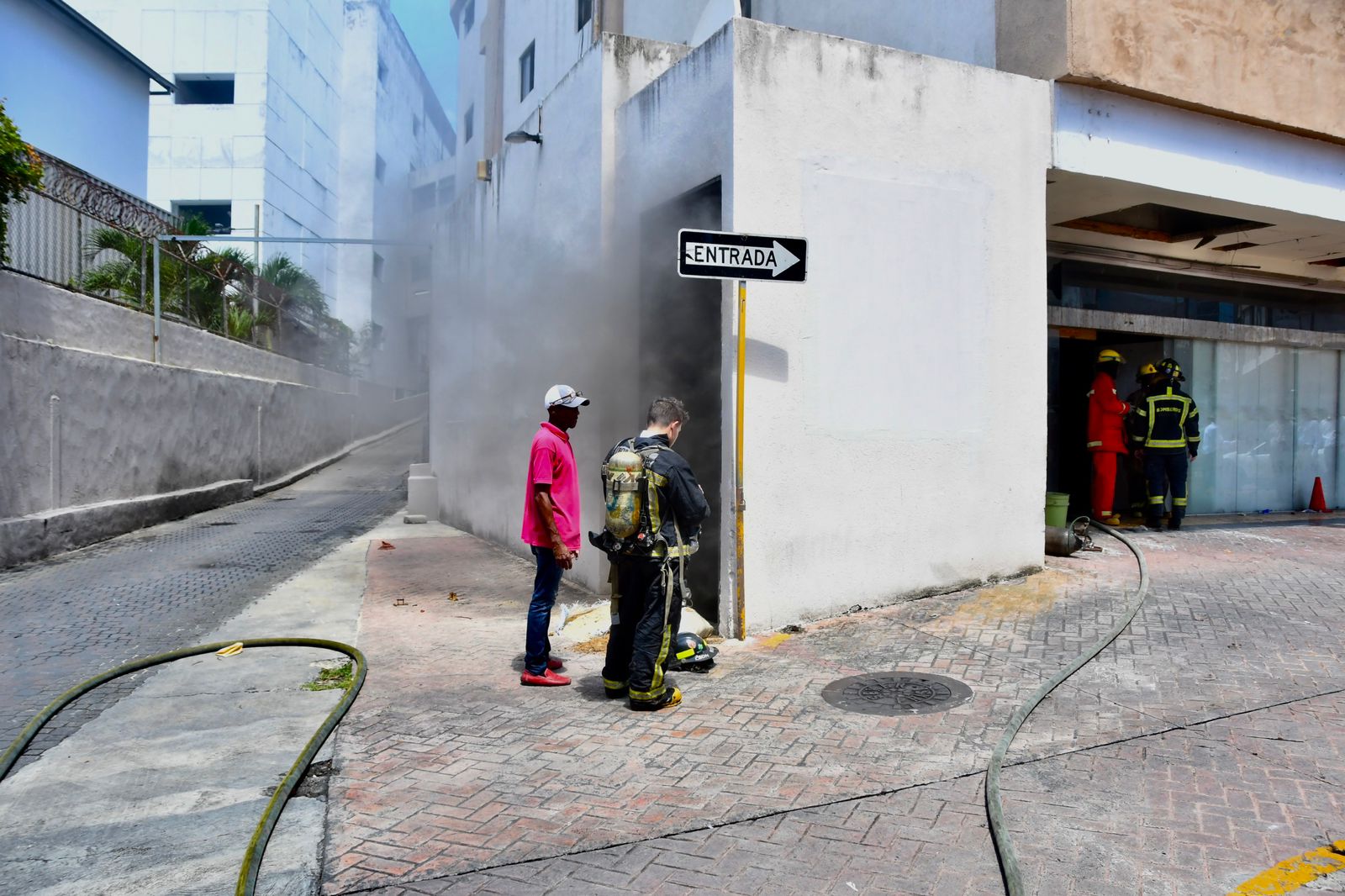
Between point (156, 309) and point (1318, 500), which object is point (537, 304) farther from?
point (1318, 500)

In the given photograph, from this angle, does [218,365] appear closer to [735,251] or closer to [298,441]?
[298,441]

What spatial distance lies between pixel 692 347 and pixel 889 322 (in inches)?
59.2

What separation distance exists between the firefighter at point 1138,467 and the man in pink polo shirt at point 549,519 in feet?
26.5

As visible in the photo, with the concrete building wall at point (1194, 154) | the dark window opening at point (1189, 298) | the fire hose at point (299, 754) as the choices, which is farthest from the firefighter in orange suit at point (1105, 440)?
the fire hose at point (299, 754)

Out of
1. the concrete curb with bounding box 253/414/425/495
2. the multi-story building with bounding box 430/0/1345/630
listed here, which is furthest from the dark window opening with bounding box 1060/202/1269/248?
the concrete curb with bounding box 253/414/425/495

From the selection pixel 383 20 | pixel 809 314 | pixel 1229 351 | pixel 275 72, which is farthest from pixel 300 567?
pixel 383 20

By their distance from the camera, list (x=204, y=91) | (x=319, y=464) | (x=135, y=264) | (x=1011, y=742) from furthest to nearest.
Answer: (x=204, y=91) < (x=319, y=464) < (x=135, y=264) < (x=1011, y=742)

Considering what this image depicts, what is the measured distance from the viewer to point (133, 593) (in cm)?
859

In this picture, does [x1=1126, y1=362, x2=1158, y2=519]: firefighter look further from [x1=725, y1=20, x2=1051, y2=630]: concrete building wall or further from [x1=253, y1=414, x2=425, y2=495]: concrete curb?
[x1=253, y1=414, x2=425, y2=495]: concrete curb

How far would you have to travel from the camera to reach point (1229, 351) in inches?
478

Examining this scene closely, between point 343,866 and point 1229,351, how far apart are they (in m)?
12.4

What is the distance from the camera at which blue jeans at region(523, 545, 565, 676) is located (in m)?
5.57

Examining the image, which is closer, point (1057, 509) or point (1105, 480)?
point (1057, 509)

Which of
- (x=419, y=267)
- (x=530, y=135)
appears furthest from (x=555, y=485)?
(x=419, y=267)
